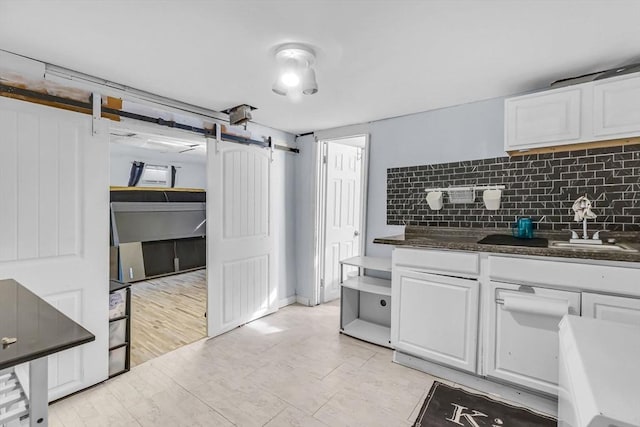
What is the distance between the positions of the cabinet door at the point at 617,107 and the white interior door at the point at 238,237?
2767 millimetres

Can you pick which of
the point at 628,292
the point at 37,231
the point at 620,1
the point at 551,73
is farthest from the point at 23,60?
the point at 628,292

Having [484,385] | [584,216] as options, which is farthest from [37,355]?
[584,216]

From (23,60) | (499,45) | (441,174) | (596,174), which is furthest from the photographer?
(441,174)

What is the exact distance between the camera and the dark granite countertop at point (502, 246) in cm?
167

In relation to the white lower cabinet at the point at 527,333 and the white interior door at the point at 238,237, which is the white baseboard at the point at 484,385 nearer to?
the white lower cabinet at the point at 527,333

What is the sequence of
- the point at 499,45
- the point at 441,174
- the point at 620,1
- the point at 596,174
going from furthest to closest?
the point at 441,174
the point at 596,174
the point at 499,45
the point at 620,1

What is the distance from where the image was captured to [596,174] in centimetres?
215

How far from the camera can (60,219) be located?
76.4 inches

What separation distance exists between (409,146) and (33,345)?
9.50 ft

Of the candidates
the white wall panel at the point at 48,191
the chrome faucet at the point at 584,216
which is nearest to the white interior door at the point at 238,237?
the white wall panel at the point at 48,191

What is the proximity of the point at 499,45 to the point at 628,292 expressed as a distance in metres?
1.50

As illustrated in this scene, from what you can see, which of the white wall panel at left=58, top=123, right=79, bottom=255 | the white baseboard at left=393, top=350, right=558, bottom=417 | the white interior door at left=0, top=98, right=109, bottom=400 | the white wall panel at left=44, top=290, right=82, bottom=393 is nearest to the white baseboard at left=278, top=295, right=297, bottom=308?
the white baseboard at left=393, top=350, right=558, bottom=417

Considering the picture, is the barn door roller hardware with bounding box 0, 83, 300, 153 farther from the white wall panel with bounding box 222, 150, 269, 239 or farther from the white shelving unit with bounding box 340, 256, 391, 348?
the white shelving unit with bounding box 340, 256, 391, 348

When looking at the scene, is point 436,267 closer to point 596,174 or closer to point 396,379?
point 396,379
